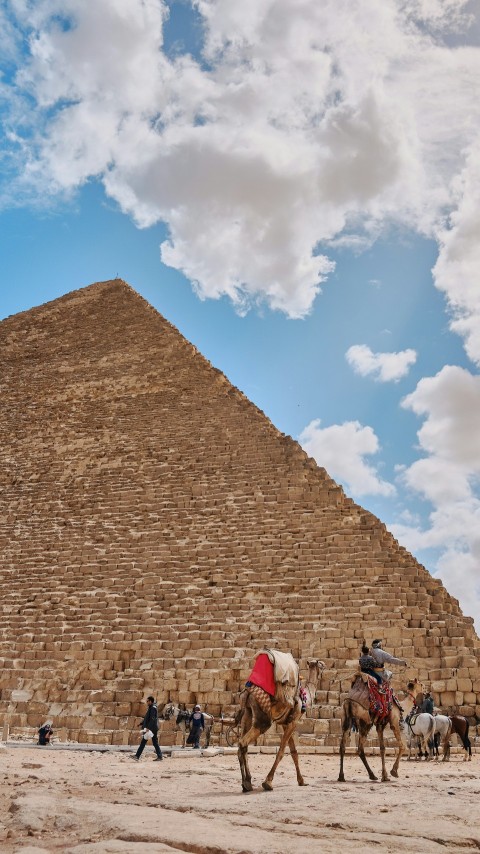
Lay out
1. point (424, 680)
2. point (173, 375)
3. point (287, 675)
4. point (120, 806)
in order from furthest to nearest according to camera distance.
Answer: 1. point (173, 375)
2. point (424, 680)
3. point (287, 675)
4. point (120, 806)

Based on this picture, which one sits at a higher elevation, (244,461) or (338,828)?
(244,461)

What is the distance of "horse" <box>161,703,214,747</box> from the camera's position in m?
9.36

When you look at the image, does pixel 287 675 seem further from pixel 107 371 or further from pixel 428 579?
pixel 107 371

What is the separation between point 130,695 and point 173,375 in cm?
1166

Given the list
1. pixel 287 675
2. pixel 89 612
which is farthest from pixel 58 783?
pixel 89 612

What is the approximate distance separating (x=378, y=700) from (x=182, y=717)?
431cm

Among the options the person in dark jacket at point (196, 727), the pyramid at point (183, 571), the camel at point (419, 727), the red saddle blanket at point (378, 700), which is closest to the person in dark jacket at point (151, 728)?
the person in dark jacket at point (196, 727)

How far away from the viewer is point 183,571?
513 inches

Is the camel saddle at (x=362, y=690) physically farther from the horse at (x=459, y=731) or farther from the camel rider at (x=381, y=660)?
the horse at (x=459, y=731)

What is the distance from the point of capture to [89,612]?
12.6 meters

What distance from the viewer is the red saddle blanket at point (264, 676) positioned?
17.6 feet

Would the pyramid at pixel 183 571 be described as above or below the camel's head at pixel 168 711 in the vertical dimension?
above

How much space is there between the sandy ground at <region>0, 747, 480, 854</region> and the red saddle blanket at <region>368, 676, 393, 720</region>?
50 centimetres

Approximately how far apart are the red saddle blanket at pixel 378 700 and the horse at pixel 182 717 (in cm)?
376
